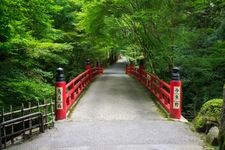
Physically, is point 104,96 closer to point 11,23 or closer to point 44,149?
point 11,23

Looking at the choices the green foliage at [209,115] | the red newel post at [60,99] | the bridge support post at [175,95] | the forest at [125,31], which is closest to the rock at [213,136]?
the green foliage at [209,115]

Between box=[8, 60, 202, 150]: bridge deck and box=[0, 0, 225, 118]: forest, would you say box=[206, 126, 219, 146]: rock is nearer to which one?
box=[8, 60, 202, 150]: bridge deck

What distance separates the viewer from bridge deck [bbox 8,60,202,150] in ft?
26.4

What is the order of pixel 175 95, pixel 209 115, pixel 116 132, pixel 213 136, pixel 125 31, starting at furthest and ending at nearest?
pixel 125 31 → pixel 175 95 → pixel 209 115 → pixel 116 132 → pixel 213 136

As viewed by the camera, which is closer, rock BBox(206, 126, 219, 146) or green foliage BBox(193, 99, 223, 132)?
rock BBox(206, 126, 219, 146)

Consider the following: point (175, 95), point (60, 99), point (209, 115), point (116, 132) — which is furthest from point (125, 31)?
point (116, 132)

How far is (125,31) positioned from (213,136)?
56.2 ft

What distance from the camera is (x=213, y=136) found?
8273 millimetres

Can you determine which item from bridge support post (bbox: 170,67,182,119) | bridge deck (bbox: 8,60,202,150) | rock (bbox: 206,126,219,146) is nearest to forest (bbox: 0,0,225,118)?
bridge deck (bbox: 8,60,202,150)

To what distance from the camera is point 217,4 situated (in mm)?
17516

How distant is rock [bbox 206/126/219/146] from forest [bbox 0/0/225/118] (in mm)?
5123

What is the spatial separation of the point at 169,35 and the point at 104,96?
412 cm

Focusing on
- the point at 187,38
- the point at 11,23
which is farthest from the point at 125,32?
the point at 11,23

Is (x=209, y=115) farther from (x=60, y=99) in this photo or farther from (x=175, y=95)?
(x=60, y=99)
